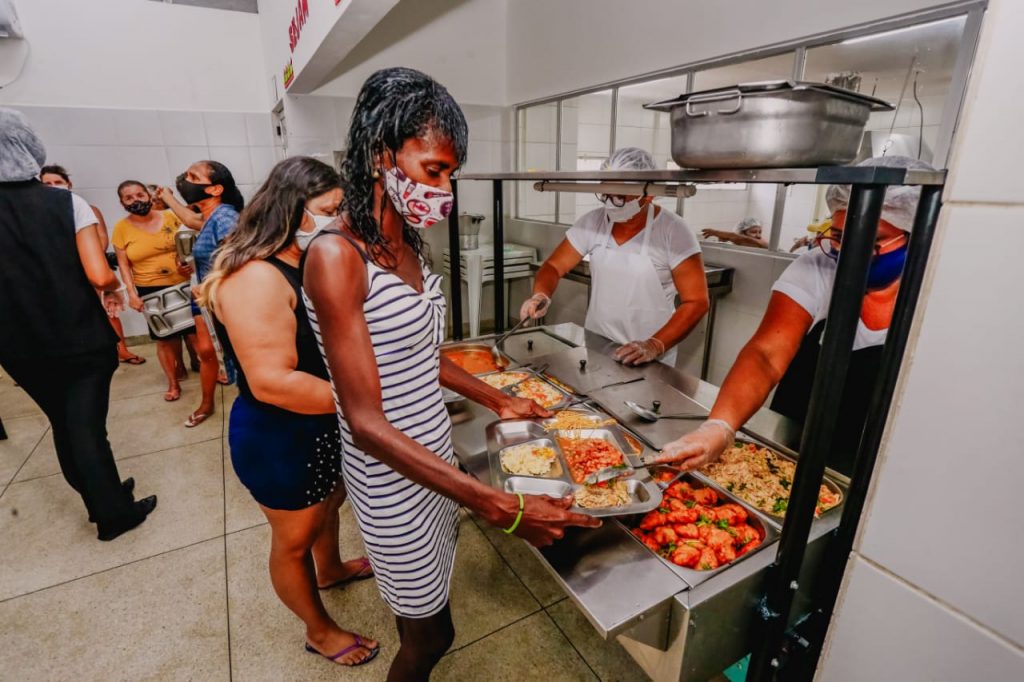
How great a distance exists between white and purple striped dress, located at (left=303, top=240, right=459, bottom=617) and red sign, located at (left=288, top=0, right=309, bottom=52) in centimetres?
240

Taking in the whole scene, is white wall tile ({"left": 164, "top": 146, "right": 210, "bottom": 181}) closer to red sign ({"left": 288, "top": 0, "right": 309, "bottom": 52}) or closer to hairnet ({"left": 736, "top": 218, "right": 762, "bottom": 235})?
red sign ({"left": 288, "top": 0, "right": 309, "bottom": 52})

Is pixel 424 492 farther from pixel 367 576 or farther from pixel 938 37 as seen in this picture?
pixel 938 37

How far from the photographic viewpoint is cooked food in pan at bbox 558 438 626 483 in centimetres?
144

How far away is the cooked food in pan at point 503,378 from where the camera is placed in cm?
203

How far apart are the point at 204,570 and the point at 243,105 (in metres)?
4.58

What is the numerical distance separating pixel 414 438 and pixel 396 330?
0.96ft

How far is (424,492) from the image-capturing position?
1.29m

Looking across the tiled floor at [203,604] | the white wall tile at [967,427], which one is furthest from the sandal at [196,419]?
the white wall tile at [967,427]

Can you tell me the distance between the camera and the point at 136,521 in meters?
2.64

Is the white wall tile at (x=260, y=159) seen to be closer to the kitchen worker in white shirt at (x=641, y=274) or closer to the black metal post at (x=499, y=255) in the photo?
the black metal post at (x=499, y=255)

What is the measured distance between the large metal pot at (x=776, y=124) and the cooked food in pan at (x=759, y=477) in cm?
89

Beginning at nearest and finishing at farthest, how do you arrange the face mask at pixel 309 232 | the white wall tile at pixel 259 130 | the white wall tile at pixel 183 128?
1. the face mask at pixel 309 232
2. the white wall tile at pixel 183 128
3. the white wall tile at pixel 259 130

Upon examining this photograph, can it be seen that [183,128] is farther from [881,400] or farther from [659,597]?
[881,400]

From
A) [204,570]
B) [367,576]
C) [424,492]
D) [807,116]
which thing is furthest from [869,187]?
[204,570]
